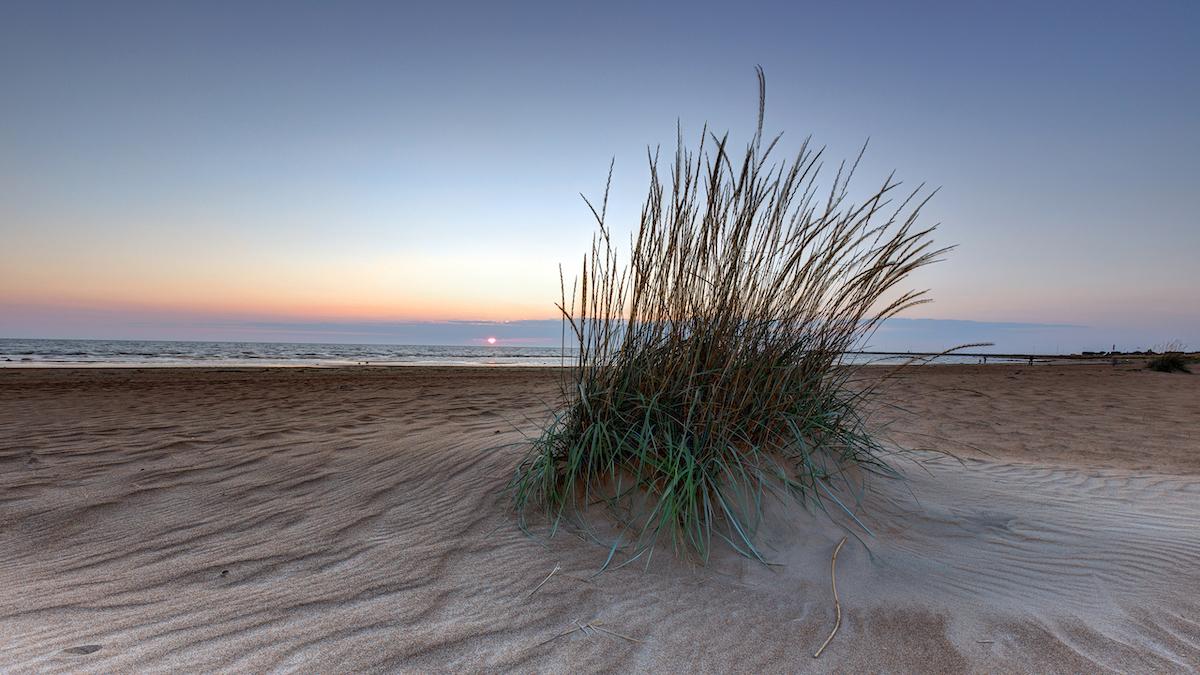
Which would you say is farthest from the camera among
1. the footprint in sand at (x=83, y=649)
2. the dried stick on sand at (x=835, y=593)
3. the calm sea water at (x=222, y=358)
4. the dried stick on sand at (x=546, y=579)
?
the calm sea water at (x=222, y=358)

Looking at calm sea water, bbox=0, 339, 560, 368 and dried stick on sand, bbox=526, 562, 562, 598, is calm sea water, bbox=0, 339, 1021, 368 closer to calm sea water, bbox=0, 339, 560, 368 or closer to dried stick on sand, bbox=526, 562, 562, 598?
calm sea water, bbox=0, 339, 560, 368

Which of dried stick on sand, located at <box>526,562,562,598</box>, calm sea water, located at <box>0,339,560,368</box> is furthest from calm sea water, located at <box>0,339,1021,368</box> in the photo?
dried stick on sand, located at <box>526,562,562,598</box>

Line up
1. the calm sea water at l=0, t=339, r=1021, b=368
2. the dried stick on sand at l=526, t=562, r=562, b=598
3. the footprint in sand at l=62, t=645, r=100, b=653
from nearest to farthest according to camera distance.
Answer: the footprint in sand at l=62, t=645, r=100, b=653 → the dried stick on sand at l=526, t=562, r=562, b=598 → the calm sea water at l=0, t=339, r=1021, b=368

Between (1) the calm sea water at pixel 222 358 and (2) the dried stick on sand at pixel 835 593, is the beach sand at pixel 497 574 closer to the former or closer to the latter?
(2) the dried stick on sand at pixel 835 593

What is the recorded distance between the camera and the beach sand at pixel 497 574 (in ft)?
5.87

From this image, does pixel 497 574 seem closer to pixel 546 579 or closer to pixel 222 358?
pixel 546 579

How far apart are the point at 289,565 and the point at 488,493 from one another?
1036 millimetres

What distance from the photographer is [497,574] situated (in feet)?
7.57

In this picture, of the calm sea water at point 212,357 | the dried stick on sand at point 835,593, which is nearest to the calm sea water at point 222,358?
the calm sea water at point 212,357

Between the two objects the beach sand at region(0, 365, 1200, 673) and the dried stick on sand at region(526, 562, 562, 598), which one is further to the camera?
the dried stick on sand at region(526, 562, 562, 598)

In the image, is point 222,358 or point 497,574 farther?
point 222,358

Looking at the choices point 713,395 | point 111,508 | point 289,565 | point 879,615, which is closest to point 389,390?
point 111,508

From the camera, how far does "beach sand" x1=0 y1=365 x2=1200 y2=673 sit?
1788 millimetres

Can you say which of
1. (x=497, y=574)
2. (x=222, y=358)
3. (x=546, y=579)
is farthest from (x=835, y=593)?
(x=222, y=358)
